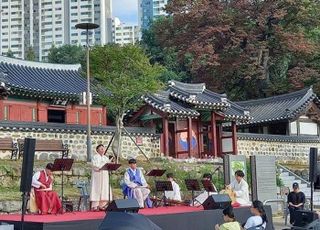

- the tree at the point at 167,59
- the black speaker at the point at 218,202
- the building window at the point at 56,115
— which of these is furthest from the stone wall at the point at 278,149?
the black speaker at the point at 218,202

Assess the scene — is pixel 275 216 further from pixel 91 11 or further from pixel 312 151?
pixel 91 11

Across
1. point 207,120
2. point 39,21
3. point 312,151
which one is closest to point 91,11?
point 39,21

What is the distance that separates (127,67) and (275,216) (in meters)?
8.49

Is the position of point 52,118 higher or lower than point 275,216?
higher

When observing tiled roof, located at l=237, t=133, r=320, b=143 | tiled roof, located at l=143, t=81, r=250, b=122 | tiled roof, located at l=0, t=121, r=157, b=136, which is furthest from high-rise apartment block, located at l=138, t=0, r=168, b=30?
tiled roof, located at l=0, t=121, r=157, b=136

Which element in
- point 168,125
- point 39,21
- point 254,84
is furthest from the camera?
point 39,21

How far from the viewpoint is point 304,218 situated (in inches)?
418

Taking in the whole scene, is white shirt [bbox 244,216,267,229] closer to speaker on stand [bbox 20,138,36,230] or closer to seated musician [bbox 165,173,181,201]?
speaker on stand [bbox 20,138,36,230]

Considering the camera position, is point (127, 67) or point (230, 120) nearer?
point (127, 67)

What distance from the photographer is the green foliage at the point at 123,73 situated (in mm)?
23125

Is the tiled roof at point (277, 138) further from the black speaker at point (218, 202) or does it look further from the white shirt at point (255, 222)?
the white shirt at point (255, 222)

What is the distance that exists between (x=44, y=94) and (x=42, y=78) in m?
2.21

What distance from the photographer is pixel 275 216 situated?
62.0 ft

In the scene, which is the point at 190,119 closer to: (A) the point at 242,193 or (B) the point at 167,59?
(A) the point at 242,193
